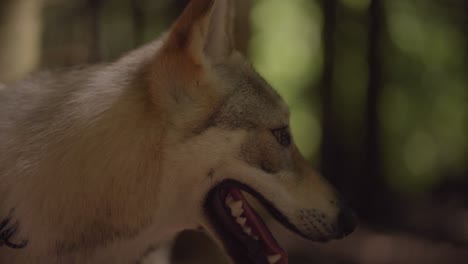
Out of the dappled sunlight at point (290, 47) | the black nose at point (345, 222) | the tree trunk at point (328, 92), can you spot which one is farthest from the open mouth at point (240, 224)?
the tree trunk at point (328, 92)

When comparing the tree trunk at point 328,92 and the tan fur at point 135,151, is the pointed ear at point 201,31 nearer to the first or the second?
the tan fur at point 135,151

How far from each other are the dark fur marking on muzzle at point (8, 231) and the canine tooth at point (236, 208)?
57 centimetres

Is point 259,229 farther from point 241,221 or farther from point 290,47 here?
point 290,47

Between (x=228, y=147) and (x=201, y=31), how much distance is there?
12.3 inches

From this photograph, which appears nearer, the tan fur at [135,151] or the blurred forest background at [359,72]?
the tan fur at [135,151]

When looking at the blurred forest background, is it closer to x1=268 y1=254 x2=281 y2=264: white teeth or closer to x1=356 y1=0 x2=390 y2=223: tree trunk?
x1=356 y1=0 x2=390 y2=223: tree trunk

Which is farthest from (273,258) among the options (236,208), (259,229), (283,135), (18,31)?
(18,31)

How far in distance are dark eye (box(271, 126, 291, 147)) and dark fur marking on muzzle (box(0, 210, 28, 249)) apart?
728mm

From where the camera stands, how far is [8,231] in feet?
4.64

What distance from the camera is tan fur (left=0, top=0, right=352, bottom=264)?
1.41 meters

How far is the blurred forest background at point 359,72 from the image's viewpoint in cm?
340

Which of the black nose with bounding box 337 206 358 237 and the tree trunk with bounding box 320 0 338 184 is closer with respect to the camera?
the black nose with bounding box 337 206 358 237

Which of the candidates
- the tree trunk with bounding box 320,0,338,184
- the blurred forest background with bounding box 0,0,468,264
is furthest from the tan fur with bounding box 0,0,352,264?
the tree trunk with bounding box 320,0,338,184

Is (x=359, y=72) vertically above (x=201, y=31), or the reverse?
(x=201, y=31)
